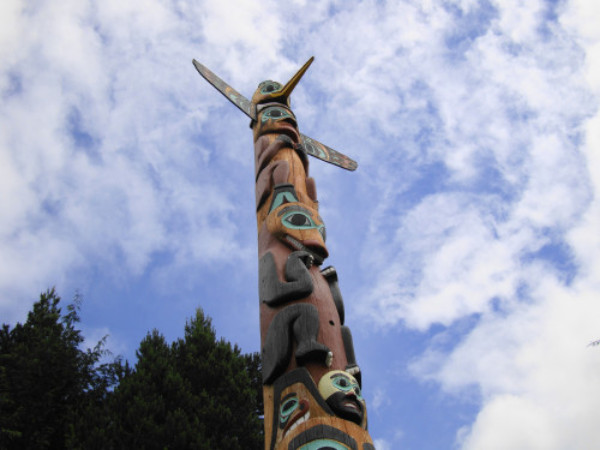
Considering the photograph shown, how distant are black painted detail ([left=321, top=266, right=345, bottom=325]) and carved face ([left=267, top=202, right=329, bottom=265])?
0.48 ft

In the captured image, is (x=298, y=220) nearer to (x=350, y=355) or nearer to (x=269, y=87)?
(x=350, y=355)

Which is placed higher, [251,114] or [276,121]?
[251,114]

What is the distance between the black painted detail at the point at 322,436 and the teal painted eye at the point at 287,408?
383 mm

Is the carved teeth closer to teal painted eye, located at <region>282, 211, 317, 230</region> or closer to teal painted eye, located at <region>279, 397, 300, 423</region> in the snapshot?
teal painted eye, located at <region>282, 211, 317, 230</region>

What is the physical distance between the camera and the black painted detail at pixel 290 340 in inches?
194

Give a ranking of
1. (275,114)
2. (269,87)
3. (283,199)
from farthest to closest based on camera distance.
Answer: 1. (269,87)
2. (275,114)
3. (283,199)

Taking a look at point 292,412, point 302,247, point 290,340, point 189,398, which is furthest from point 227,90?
point 292,412

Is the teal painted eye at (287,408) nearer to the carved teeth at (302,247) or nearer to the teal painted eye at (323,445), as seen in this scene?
the teal painted eye at (323,445)

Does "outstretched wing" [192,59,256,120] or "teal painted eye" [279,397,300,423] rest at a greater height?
"outstretched wing" [192,59,256,120]

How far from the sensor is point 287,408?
470cm

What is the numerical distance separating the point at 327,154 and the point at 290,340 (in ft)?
22.3

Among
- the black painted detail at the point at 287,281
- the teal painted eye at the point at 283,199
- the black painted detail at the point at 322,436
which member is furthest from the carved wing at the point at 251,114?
the black painted detail at the point at 322,436

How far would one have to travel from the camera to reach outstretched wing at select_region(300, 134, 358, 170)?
11266 mm

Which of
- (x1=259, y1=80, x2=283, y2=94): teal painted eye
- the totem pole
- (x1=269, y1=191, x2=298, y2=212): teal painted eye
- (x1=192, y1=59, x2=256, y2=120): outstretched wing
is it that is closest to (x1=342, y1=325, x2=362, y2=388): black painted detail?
the totem pole
